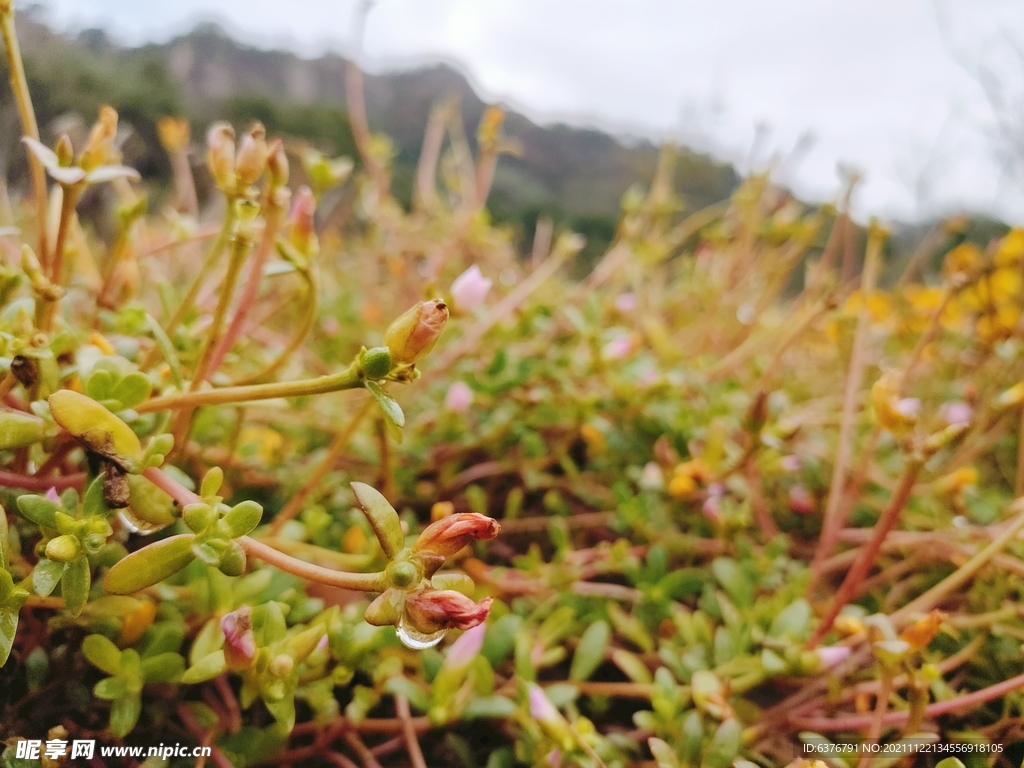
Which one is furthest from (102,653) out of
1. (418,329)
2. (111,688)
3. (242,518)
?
(418,329)

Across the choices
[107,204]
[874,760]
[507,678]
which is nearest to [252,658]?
[507,678]

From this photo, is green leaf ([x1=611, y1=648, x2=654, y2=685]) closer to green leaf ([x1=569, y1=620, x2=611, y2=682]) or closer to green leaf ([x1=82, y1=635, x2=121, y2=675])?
green leaf ([x1=569, y1=620, x2=611, y2=682])

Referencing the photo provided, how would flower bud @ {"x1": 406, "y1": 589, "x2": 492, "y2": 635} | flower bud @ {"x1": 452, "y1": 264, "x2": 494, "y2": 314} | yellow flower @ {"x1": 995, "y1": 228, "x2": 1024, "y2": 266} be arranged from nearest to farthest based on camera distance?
flower bud @ {"x1": 406, "y1": 589, "x2": 492, "y2": 635} < flower bud @ {"x1": 452, "y1": 264, "x2": 494, "y2": 314} < yellow flower @ {"x1": 995, "y1": 228, "x2": 1024, "y2": 266}

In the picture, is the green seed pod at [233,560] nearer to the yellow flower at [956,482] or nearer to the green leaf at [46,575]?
the green leaf at [46,575]

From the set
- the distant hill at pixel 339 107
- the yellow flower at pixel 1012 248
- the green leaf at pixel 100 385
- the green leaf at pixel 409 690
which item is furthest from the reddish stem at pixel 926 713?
the distant hill at pixel 339 107

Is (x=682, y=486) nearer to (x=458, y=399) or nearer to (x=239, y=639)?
(x=458, y=399)

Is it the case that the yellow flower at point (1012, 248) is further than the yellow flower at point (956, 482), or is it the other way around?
the yellow flower at point (1012, 248)

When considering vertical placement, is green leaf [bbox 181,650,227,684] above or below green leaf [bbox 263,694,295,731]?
above

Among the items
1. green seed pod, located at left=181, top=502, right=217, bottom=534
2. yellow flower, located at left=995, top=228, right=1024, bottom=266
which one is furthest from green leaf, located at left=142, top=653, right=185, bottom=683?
yellow flower, located at left=995, top=228, right=1024, bottom=266
